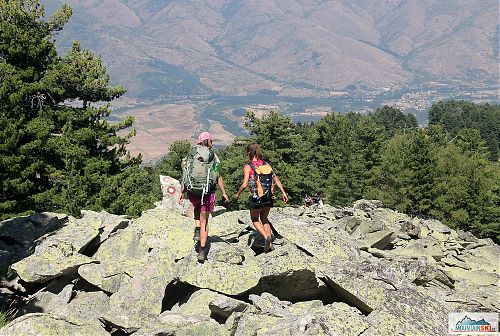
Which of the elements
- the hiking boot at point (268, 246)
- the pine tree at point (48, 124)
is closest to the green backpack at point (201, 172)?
the hiking boot at point (268, 246)

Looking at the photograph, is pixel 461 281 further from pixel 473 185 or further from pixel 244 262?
pixel 473 185

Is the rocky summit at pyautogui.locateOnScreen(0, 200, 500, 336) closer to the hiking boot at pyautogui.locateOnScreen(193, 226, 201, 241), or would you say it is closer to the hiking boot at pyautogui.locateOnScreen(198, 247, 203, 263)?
the hiking boot at pyautogui.locateOnScreen(198, 247, 203, 263)

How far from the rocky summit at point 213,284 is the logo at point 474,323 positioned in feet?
0.77

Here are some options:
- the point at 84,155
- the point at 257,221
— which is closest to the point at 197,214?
the point at 257,221

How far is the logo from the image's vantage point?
8.58 meters

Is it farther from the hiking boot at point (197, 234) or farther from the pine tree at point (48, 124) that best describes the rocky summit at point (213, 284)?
the pine tree at point (48, 124)

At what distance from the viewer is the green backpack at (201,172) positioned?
393 inches

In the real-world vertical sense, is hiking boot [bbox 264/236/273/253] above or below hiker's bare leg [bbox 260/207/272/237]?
below

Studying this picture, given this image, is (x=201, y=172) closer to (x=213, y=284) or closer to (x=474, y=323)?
(x=213, y=284)

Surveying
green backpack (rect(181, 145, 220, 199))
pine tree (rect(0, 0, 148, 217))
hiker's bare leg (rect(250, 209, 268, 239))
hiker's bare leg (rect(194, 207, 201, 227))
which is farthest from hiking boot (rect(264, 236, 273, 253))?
pine tree (rect(0, 0, 148, 217))

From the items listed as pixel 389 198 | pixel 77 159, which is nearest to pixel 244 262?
pixel 77 159

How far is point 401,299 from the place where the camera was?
333 inches

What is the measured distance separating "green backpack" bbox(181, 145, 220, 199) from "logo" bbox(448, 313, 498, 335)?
5.91 metres

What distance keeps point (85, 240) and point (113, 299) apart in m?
2.84
